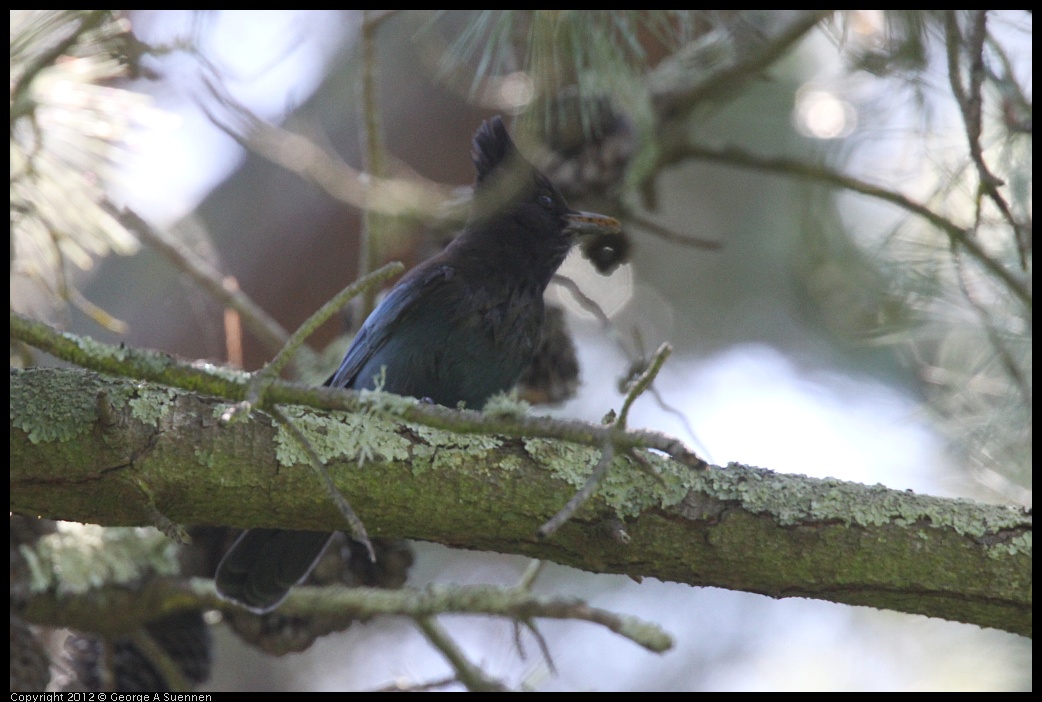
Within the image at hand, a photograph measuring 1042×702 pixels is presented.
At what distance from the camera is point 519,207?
12.1 feet

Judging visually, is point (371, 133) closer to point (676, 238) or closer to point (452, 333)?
point (452, 333)

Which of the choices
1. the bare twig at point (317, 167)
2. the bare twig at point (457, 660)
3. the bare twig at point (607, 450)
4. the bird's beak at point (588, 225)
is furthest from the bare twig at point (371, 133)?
the bare twig at point (607, 450)

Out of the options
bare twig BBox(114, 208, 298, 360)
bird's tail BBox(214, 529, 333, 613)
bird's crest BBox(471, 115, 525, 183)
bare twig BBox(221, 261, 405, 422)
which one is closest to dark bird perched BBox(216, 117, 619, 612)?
bird's tail BBox(214, 529, 333, 613)

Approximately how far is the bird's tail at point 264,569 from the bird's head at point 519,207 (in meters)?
1.23

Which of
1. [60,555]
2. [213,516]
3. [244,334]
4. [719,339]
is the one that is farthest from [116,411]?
[719,339]

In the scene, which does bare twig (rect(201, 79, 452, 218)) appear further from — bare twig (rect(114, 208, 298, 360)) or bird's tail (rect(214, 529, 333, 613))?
bird's tail (rect(214, 529, 333, 613))

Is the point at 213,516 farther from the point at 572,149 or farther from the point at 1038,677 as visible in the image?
the point at 572,149

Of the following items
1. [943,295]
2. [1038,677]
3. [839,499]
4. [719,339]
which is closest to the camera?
[839,499]

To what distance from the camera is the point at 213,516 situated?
2.26 metres

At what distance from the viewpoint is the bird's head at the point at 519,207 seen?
363 centimetres

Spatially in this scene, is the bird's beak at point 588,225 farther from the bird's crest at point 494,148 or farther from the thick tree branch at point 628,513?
the thick tree branch at point 628,513

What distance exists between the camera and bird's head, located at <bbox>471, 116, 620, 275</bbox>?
143 inches

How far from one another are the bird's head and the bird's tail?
1225 mm

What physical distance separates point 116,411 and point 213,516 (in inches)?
11.9
